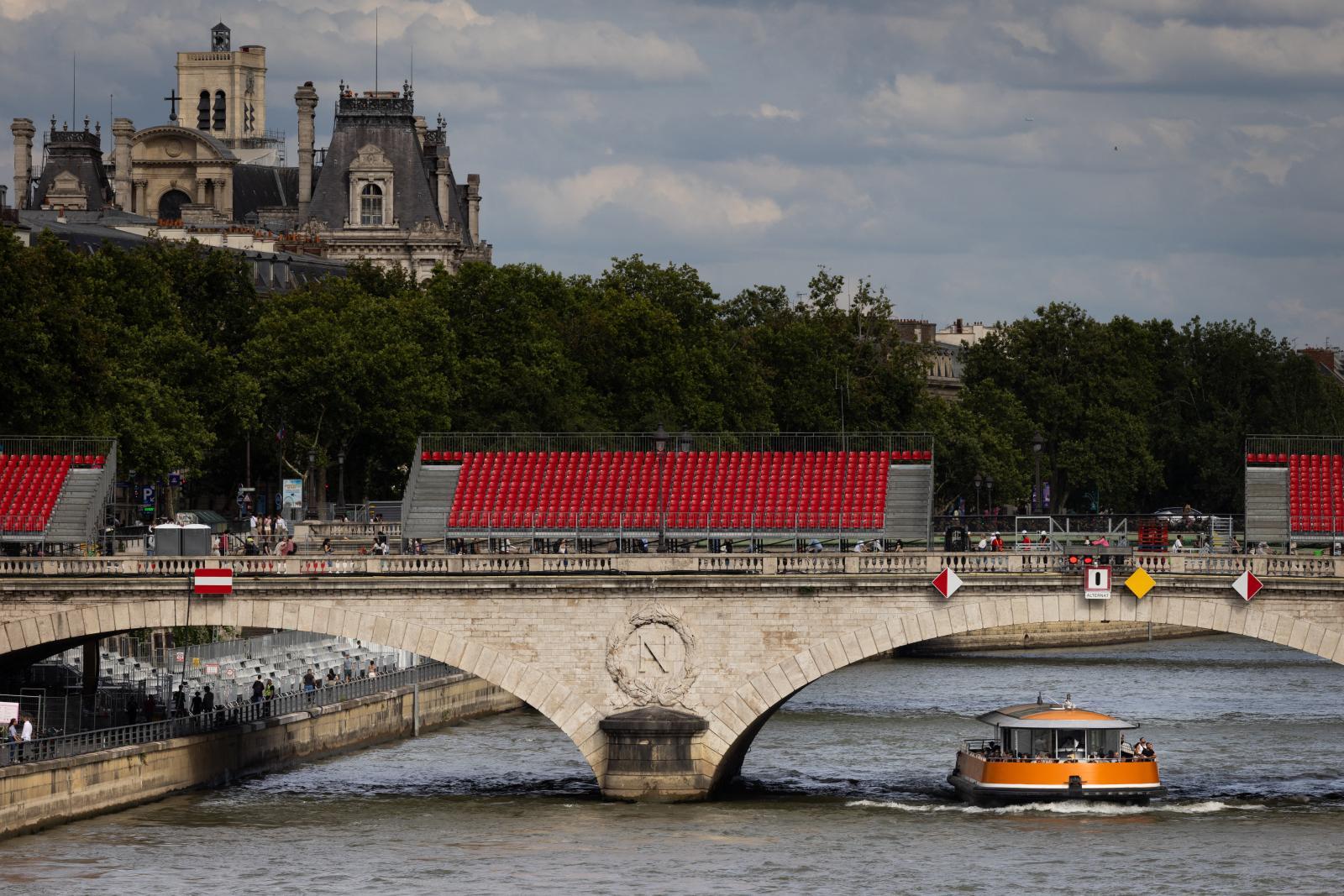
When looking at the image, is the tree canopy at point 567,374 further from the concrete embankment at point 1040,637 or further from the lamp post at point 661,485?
the lamp post at point 661,485

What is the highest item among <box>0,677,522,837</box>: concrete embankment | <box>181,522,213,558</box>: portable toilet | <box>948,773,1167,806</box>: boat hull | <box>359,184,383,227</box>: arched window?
<box>359,184,383,227</box>: arched window

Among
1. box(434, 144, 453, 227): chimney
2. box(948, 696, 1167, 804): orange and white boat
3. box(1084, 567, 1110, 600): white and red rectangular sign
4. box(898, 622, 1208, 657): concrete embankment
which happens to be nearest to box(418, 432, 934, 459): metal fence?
box(898, 622, 1208, 657): concrete embankment

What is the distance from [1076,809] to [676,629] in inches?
424

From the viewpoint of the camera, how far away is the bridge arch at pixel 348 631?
207 feet

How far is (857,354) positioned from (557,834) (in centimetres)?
9129

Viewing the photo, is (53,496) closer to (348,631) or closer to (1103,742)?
(348,631)

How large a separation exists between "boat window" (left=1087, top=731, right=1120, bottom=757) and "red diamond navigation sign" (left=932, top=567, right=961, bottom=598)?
21.8 feet

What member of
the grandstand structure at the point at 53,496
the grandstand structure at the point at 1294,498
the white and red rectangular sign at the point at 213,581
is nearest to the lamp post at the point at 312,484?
the grandstand structure at the point at 53,496

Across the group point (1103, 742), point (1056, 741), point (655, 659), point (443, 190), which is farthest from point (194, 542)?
point (443, 190)

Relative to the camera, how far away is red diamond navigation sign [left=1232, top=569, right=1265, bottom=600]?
60344 millimetres

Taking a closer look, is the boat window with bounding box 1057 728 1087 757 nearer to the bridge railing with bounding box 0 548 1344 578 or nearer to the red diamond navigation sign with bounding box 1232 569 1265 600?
the bridge railing with bounding box 0 548 1344 578

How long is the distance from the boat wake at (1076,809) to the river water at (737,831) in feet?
0.31

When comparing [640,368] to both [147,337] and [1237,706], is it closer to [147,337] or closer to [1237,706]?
[147,337]

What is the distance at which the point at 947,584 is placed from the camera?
2426 inches
